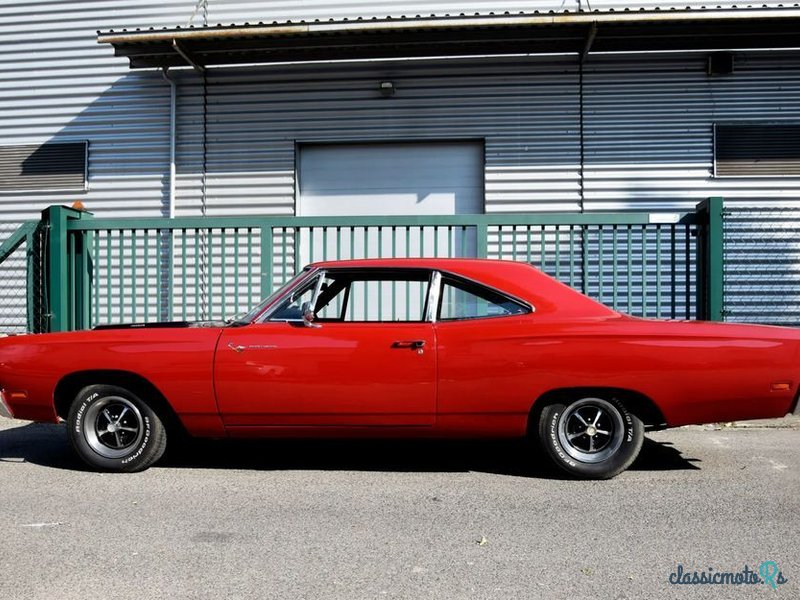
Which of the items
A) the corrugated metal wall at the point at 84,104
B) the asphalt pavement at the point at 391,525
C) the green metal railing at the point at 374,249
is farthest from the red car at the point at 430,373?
the corrugated metal wall at the point at 84,104

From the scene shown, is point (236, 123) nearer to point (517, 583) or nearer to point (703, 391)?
point (703, 391)

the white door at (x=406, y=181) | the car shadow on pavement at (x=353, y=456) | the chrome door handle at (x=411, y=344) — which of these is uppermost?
the white door at (x=406, y=181)

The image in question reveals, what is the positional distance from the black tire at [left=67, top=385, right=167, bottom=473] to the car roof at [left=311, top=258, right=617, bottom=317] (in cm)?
155

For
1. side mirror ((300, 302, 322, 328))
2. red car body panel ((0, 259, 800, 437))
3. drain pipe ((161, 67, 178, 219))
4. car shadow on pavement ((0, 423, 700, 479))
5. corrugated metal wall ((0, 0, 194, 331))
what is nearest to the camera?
red car body panel ((0, 259, 800, 437))

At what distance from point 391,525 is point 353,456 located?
5.74ft

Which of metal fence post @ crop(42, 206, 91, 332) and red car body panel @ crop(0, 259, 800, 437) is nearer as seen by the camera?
red car body panel @ crop(0, 259, 800, 437)

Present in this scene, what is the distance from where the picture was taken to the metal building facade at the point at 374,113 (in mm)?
10828

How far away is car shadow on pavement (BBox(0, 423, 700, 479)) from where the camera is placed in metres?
5.45

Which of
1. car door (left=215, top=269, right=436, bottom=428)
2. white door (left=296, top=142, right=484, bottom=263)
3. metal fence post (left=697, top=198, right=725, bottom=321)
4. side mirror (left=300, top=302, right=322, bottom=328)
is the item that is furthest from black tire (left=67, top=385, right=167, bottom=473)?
white door (left=296, top=142, right=484, bottom=263)

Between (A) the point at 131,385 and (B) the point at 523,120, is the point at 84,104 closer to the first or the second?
(B) the point at 523,120

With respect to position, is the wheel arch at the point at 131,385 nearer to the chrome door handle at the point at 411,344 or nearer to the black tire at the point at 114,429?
the black tire at the point at 114,429

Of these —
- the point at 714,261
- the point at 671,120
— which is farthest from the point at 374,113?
the point at 714,261

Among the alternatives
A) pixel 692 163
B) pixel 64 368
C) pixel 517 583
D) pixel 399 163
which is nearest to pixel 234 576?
pixel 517 583

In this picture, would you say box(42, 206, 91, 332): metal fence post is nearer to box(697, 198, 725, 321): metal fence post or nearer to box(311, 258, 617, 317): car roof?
box(311, 258, 617, 317): car roof
